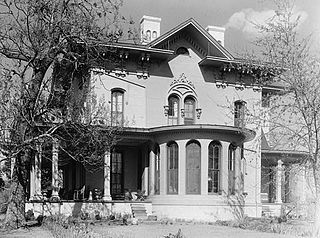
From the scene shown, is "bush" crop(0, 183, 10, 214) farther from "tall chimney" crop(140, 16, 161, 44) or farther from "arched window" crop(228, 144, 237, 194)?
"tall chimney" crop(140, 16, 161, 44)

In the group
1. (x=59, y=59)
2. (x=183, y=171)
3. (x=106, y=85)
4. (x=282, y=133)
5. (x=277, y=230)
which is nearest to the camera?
(x=282, y=133)

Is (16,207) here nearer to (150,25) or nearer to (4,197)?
(4,197)

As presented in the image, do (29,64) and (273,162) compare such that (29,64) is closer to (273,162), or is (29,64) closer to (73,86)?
(73,86)

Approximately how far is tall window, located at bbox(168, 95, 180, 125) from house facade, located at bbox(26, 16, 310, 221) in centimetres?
5

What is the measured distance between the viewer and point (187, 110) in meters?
24.5

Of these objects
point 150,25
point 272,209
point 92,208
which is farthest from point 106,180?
point 150,25

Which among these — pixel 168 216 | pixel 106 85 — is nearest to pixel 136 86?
pixel 106 85

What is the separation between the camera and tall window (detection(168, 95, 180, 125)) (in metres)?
24.0

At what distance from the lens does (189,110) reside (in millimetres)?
24516

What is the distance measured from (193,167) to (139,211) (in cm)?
305

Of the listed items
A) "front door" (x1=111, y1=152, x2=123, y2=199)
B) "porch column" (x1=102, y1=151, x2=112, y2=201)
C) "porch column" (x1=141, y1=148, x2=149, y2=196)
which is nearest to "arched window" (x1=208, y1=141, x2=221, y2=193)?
"porch column" (x1=141, y1=148, x2=149, y2=196)

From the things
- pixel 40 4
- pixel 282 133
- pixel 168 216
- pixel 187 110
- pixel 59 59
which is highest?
pixel 40 4

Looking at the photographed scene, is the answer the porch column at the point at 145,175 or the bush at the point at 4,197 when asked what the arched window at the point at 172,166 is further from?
the bush at the point at 4,197

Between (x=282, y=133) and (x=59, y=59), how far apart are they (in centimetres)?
978
